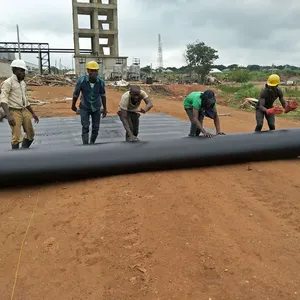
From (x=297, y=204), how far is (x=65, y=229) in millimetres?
2259

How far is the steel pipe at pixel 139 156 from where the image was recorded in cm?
354

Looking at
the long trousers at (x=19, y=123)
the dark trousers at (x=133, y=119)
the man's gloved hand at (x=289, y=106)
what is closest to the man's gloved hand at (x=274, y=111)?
the man's gloved hand at (x=289, y=106)

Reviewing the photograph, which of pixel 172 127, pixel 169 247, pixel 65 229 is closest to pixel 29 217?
pixel 65 229

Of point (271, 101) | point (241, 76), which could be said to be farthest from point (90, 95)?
point (241, 76)

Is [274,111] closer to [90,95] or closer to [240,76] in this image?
[90,95]

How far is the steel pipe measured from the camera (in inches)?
139

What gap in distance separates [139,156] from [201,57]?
91.9ft

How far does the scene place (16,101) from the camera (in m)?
4.02

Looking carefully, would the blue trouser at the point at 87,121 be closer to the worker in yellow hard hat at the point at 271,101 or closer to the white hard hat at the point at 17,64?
the white hard hat at the point at 17,64

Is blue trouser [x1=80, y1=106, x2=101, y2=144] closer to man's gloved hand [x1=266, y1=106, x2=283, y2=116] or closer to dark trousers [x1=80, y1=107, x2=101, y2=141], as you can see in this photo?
dark trousers [x1=80, y1=107, x2=101, y2=141]

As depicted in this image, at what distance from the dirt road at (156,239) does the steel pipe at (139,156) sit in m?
0.14

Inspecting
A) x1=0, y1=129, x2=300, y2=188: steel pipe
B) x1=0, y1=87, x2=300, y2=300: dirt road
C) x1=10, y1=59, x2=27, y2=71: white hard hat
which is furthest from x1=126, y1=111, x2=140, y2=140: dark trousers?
x1=10, y1=59, x2=27, y2=71: white hard hat

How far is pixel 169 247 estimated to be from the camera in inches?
96.4

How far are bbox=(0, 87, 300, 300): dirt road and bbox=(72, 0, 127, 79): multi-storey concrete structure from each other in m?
28.8
